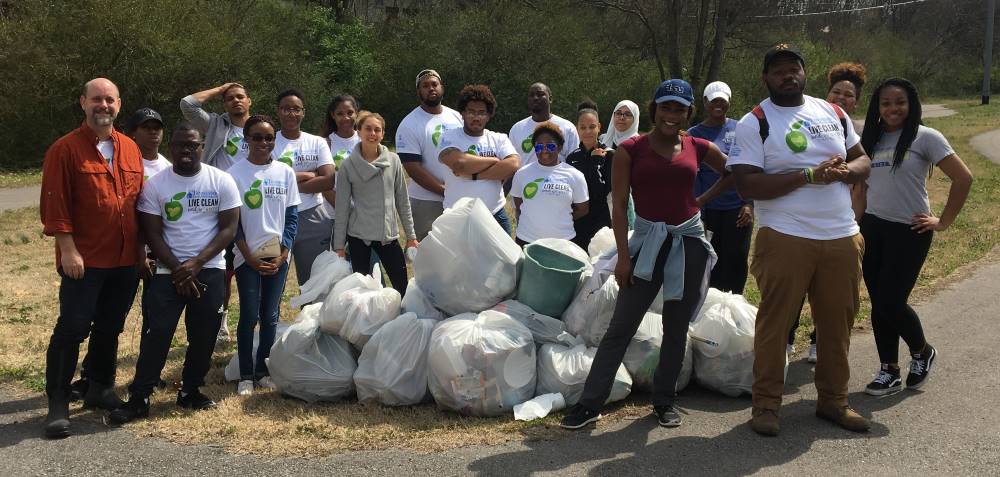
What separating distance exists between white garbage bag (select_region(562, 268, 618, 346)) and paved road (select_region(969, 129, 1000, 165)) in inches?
676

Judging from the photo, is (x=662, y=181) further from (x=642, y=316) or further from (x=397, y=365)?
(x=397, y=365)

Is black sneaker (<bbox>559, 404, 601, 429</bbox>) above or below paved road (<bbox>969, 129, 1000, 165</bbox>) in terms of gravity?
below

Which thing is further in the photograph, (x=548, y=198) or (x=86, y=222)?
(x=548, y=198)

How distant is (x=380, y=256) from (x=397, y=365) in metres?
1.42

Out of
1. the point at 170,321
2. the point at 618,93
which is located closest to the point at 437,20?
the point at 618,93

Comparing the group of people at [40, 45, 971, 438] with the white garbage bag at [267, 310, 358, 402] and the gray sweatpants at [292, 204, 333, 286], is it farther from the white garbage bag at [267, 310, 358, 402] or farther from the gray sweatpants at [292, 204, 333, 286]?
the white garbage bag at [267, 310, 358, 402]

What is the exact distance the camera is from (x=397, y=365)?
4879mm

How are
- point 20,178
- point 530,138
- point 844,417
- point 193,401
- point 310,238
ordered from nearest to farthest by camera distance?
Result: point 844,417 < point 193,401 < point 310,238 < point 530,138 < point 20,178

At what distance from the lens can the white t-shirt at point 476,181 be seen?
19.9 ft

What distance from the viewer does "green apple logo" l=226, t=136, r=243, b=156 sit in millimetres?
6061

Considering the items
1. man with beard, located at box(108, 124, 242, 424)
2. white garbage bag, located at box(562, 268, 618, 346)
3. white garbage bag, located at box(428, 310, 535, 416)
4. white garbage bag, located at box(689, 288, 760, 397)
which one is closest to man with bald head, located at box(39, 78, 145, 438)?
man with beard, located at box(108, 124, 242, 424)

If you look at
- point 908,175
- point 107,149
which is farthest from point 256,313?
point 908,175

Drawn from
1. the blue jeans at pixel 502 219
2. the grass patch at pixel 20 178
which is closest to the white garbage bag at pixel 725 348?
the blue jeans at pixel 502 219

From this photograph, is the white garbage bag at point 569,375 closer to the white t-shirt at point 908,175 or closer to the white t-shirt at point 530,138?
the white t-shirt at point 908,175
